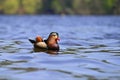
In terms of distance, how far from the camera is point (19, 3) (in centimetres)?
17550

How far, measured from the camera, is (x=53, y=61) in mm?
15984

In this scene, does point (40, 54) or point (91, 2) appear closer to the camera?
point (40, 54)

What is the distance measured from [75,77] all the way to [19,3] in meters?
165

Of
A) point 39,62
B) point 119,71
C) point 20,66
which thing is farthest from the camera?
point 39,62

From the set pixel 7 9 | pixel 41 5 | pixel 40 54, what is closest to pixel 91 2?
pixel 41 5

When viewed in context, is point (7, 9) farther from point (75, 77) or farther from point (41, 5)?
point (75, 77)

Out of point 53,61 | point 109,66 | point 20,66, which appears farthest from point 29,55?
point 109,66

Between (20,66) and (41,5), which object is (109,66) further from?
(41,5)

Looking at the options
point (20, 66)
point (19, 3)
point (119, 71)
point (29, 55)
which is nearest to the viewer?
point (119, 71)

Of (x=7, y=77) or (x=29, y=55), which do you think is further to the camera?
(x=29, y=55)

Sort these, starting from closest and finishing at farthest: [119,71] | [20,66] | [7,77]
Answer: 1. [7,77]
2. [119,71]
3. [20,66]

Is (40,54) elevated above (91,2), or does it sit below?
below

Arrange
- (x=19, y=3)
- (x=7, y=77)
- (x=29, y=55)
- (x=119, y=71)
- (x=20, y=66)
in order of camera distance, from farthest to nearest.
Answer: (x=19, y=3)
(x=29, y=55)
(x=20, y=66)
(x=119, y=71)
(x=7, y=77)

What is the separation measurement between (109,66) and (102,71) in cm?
114
